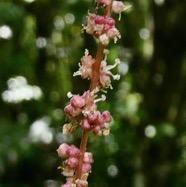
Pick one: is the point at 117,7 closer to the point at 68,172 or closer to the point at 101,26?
the point at 101,26

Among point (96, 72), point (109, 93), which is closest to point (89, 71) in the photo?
→ point (96, 72)

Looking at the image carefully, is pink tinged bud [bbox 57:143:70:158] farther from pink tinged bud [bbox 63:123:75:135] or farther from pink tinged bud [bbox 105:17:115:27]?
pink tinged bud [bbox 105:17:115:27]

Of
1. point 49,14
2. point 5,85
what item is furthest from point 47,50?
point 5,85

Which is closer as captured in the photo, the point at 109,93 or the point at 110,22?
the point at 110,22

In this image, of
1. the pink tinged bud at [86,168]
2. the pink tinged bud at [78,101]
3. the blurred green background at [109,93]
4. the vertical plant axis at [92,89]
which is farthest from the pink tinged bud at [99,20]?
the blurred green background at [109,93]

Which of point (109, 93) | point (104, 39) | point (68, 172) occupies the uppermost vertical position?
point (109, 93)

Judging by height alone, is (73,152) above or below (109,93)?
below
